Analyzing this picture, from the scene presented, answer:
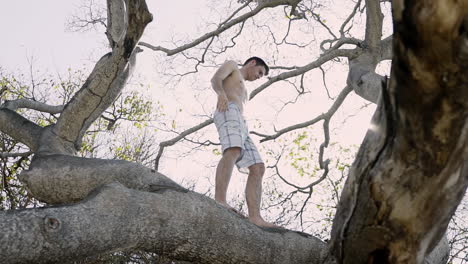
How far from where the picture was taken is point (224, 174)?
4.25 metres

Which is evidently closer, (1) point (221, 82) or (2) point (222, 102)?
(2) point (222, 102)

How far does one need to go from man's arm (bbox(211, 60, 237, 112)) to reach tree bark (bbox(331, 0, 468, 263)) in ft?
8.32

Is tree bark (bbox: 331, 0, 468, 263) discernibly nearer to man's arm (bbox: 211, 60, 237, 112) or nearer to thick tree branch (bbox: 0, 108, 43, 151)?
man's arm (bbox: 211, 60, 237, 112)

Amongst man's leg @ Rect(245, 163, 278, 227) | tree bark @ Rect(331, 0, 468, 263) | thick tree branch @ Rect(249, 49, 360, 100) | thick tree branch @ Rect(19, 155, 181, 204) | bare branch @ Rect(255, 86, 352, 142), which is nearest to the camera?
tree bark @ Rect(331, 0, 468, 263)

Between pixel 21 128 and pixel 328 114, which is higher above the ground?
pixel 328 114

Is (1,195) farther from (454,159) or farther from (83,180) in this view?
(454,159)

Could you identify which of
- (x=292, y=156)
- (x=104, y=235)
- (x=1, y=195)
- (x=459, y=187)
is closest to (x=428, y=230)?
(x=459, y=187)

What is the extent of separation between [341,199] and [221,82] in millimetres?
2682

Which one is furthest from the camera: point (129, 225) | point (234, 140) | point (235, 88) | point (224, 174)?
point (235, 88)

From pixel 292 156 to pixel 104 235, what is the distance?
829 cm

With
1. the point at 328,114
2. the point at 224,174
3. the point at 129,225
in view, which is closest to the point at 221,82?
the point at 224,174

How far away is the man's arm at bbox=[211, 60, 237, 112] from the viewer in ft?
15.0

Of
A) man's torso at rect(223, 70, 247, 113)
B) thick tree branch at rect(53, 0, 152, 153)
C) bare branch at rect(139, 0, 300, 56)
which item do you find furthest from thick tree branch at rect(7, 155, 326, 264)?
bare branch at rect(139, 0, 300, 56)

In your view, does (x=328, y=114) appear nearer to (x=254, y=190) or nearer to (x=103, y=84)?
(x=254, y=190)
